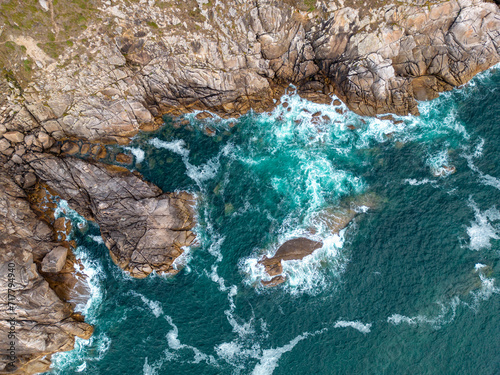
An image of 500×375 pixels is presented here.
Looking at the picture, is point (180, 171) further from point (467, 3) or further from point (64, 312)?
point (467, 3)

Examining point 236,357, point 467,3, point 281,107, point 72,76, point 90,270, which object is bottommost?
point 236,357

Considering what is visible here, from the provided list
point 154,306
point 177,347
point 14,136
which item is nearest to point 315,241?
point 177,347

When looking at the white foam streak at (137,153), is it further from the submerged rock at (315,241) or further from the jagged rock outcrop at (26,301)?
the submerged rock at (315,241)

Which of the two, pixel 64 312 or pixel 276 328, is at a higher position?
pixel 64 312

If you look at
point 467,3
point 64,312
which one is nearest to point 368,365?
point 64,312

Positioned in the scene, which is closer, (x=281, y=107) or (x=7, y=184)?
(x=7, y=184)

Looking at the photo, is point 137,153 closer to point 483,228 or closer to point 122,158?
point 122,158

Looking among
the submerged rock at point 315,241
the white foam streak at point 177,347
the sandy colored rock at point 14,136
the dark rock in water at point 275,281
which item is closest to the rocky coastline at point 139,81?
the sandy colored rock at point 14,136
